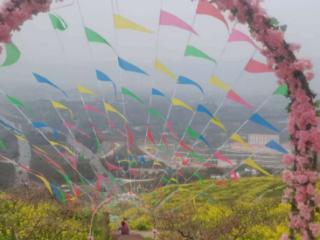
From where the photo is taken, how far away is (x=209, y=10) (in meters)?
4.75

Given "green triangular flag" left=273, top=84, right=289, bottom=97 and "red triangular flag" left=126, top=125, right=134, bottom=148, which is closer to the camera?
"green triangular flag" left=273, top=84, right=289, bottom=97

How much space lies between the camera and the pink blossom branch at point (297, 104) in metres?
4.33

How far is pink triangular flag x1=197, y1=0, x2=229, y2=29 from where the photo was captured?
4633mm

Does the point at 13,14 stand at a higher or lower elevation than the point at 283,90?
higher

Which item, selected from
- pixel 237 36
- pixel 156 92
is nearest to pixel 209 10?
pixel 237 36

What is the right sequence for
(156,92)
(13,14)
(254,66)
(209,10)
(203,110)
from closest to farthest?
(13,14)
(209,10)
(254,66)
(203,110)
(156,92)

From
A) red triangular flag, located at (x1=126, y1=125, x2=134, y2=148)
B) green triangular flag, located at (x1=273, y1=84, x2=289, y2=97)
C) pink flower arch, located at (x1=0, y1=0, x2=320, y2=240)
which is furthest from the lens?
red triangular flag, located at (x1=126, y1=125, x2=134, y2=148)

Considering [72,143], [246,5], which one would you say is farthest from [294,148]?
[72,143]

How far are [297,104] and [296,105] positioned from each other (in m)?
0.01

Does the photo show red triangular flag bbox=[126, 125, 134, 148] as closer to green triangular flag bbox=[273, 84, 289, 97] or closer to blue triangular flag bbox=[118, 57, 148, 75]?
blue triangular flag bbox=[118, 57, 148, 75]

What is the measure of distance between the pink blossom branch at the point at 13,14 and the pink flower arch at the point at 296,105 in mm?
83

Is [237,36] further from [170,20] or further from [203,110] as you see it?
[203,110]

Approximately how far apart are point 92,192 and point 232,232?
116 inches

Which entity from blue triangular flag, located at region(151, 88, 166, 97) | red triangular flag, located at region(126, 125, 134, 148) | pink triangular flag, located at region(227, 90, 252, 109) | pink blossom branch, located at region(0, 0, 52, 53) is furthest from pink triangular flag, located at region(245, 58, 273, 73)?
red triangular flag, located at region(126, 125, 134, 148)
